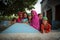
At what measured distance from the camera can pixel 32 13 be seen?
0.94m

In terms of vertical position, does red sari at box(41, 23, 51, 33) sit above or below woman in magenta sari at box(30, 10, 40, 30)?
below

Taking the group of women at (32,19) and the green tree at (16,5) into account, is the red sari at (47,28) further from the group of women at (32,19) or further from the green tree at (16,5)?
the green tree at (16,5)

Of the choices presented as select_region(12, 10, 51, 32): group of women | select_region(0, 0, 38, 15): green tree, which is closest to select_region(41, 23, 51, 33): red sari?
select_region(12, 10, 51, 32): group of women

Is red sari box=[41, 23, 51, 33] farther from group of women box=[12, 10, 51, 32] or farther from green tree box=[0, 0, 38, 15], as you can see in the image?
green tree box=[0, 0, 38, 15]

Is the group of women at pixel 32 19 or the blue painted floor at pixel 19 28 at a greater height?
the group of women at pixel 32 19

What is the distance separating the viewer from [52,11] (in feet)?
3.14

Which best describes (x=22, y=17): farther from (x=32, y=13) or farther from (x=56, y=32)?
(x=56, y=32)

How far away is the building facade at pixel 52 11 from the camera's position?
0.95 m

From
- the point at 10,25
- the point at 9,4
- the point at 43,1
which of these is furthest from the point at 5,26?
the point at 43,1

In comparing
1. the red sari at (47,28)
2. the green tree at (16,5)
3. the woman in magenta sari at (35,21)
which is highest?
the green tree at (16,5)

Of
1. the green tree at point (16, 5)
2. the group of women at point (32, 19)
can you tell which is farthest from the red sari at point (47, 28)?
the green tree at point (16, 5)

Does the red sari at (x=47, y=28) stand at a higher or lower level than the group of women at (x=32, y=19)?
lower

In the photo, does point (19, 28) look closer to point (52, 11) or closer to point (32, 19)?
point (32, 19)

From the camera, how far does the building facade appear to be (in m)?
0.95
